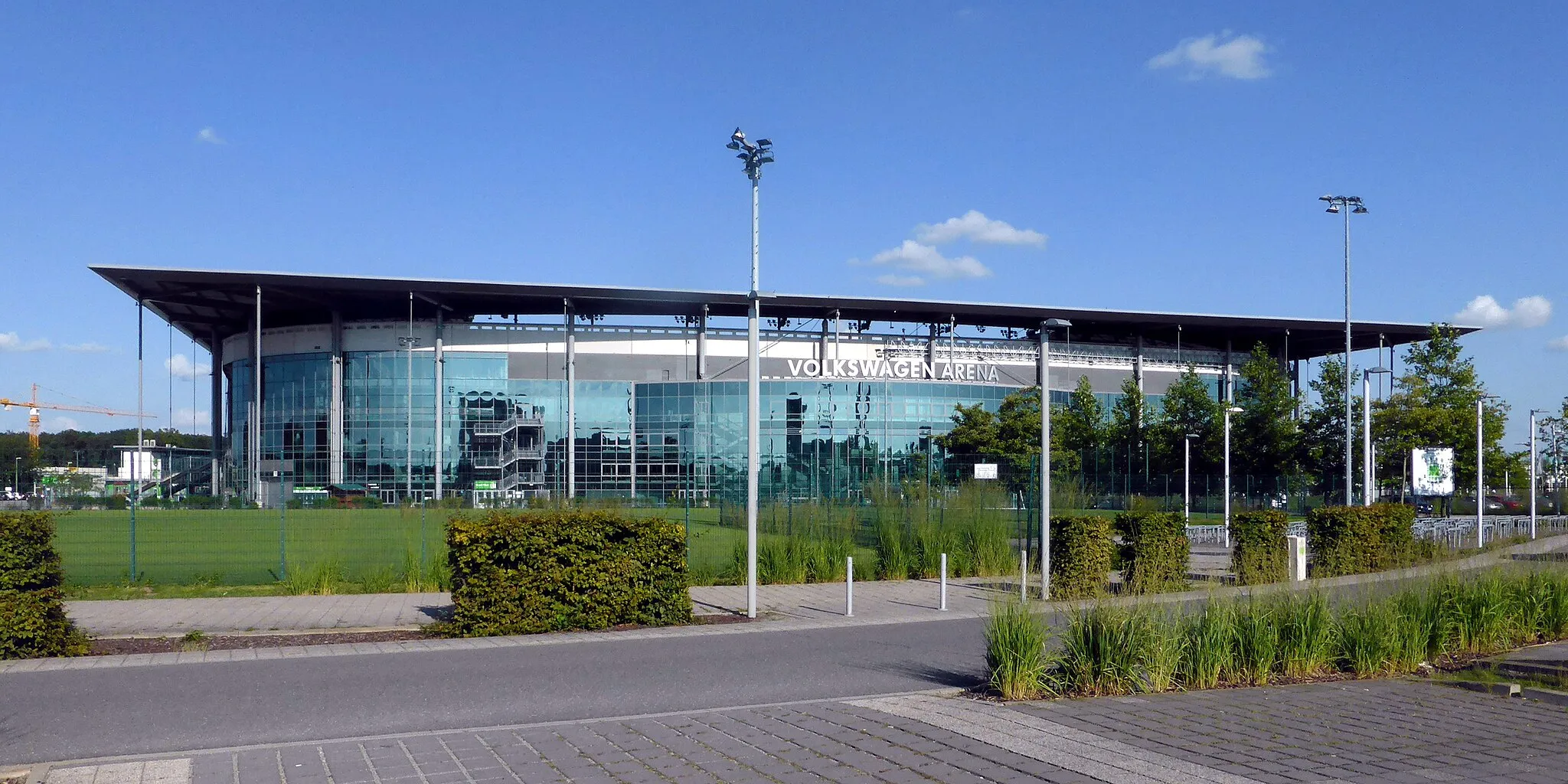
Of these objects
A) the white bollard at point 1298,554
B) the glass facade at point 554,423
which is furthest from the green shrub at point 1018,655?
the glass facade at point 554,423

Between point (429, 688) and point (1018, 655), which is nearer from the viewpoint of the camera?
point (1018, 655)

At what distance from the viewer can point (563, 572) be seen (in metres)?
14.6

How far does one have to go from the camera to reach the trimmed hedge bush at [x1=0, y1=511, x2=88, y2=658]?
1213cm

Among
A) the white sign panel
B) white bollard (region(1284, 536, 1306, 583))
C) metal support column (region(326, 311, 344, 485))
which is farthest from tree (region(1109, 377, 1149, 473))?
metal support column (region(326, 311, 344, 485))

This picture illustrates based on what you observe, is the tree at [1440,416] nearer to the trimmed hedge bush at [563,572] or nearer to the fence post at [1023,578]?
the fence post at [1023,578]

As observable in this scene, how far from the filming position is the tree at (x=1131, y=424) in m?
56.5

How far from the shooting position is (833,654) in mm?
12836

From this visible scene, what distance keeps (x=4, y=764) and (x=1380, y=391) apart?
62.1 meters

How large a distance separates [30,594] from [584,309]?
59853 millimetres

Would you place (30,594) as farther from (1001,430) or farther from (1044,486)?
(1001,430)

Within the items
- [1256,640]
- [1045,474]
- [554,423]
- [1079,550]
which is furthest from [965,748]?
[554,423]

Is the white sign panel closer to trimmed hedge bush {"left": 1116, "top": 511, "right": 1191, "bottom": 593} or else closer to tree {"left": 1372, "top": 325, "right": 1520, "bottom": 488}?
tree {"left": 1372, "top": 325, "right": 1520, "bottom": 488}

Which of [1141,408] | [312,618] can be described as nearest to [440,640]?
[312,618]

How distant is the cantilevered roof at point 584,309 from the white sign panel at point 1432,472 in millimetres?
33105
